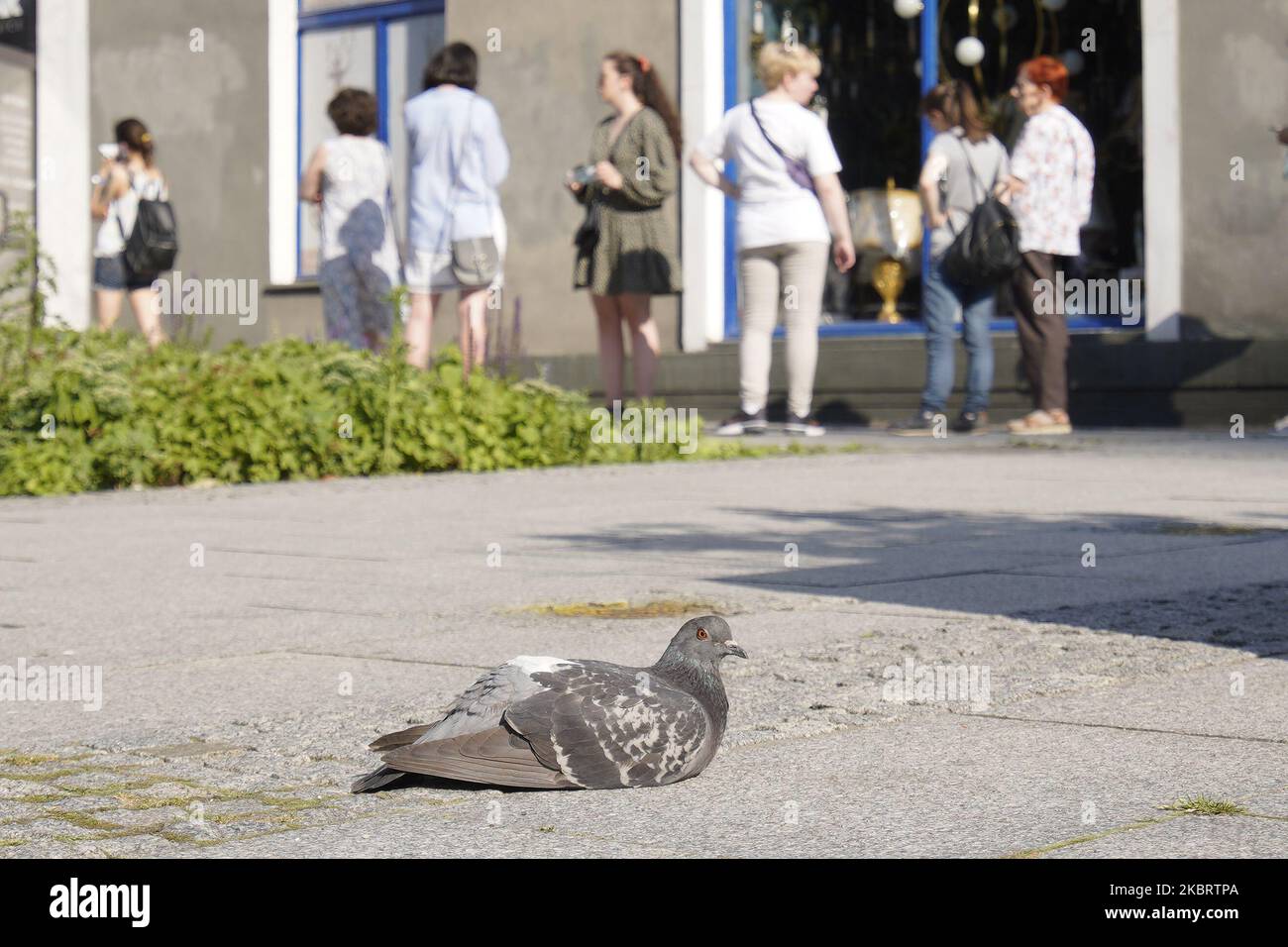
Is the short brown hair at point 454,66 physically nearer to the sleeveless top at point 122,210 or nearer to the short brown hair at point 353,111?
the short brown hair at point 353,111

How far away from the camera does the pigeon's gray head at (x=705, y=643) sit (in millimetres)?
3703

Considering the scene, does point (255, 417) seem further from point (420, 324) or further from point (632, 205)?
point (632, 205)

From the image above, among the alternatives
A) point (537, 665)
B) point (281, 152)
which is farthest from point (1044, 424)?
point (537, 665)

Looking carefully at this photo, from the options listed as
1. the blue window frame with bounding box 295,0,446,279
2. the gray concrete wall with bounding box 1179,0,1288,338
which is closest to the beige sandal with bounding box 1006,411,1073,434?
the gray concrete wall with bounding box 1179,0,1288,338

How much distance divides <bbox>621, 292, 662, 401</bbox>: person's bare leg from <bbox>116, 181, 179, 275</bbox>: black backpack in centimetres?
424

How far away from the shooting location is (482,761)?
3.43 m

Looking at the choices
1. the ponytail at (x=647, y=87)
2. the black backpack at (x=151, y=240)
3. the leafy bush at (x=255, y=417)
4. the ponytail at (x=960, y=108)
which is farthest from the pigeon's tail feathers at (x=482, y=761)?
the black backpack at (x=151, y=240)

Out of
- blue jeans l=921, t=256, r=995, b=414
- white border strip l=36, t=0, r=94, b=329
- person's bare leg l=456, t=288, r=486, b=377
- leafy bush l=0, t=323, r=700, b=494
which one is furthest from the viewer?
white border strip l=36, t=0, r=94, b=329

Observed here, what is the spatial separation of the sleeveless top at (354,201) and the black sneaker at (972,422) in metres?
3.80

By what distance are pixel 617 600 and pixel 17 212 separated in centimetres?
533
